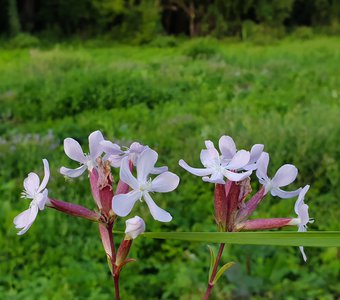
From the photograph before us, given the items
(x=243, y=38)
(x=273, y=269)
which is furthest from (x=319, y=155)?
(x=243, y=38)

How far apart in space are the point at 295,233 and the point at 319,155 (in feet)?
14.6

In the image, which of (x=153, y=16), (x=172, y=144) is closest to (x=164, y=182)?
(x=172, y=144)

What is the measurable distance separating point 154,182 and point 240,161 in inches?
3.6

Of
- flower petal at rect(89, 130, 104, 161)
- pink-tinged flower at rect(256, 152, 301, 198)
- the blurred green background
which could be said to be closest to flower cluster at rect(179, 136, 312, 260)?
pink-tinged flower at rect(256, 152, 301, 198)

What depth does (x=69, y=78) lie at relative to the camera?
923 centimetres

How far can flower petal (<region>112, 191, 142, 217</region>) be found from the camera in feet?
1.97

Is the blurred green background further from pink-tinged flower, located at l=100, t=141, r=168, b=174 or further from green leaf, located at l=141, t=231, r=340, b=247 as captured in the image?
green leaf, located at l=141, t=231, r=340, b=247

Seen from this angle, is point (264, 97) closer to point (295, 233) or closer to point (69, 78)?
point (69, 78)

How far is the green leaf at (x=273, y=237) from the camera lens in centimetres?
55

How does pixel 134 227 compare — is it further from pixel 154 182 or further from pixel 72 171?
pixel 72 171

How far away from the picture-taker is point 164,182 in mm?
641

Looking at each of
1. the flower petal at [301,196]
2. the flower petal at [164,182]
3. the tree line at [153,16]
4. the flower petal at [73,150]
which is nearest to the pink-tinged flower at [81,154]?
the flower petal at [73,150]

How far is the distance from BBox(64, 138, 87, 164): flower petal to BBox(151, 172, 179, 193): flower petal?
0.47 ft

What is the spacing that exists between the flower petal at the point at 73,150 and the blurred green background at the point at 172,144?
225cm
